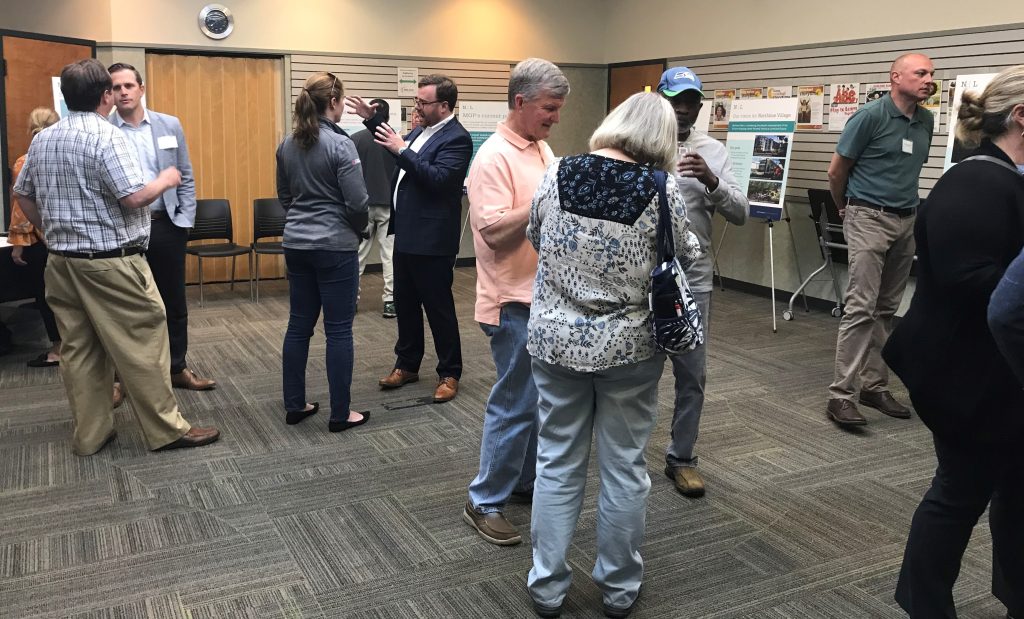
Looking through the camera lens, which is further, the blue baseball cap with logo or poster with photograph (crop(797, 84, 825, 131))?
poster with photograph (crop(797, 84, 825, 131))

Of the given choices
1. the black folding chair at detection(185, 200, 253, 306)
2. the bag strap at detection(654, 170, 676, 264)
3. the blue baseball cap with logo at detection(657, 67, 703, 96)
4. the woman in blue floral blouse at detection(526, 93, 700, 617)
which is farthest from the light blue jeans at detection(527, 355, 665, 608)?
the black folding chair at detection(185, 200, 253, 306)

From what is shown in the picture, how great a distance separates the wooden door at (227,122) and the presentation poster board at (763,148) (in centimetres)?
395

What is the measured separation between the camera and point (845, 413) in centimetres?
412

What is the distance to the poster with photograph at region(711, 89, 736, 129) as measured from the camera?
756cm

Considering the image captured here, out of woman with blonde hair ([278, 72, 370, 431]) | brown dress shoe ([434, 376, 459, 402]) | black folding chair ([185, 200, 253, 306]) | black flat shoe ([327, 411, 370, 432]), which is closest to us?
woman with blonde hair ([278, 72, 370, 431])

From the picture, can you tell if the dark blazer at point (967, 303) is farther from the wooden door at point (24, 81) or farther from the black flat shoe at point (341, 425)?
the wooden door at point (24, 81)

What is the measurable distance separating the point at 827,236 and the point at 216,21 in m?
5.18

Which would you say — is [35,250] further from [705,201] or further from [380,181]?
[705,201]

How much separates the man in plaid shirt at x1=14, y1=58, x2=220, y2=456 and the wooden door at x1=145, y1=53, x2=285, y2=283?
3966mm

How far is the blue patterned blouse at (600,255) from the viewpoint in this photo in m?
2.16

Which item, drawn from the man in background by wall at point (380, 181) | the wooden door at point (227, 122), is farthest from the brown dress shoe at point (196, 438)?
the wooden door at point (227, 122)

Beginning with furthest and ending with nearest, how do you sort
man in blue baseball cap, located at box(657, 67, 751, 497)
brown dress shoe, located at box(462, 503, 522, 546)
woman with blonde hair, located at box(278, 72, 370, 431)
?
woman with blonde hair, located at box(278, 72, 370, 431) < man in blue baseball cap, located at box(657, 67, 751, 497) < brown dress shoe, located at box(462, 503, 522, 546)

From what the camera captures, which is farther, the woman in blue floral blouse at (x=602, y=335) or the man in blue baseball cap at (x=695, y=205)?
the man in blue baseball cap at (x=695, y=205)

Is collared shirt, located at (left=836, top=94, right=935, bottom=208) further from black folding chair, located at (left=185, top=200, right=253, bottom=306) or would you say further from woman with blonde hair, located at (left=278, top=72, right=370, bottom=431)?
black folding chair, located at (left=185, top=200, right=253, bottom=306)
